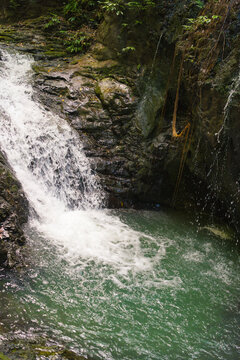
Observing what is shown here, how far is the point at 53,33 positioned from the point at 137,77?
385cm

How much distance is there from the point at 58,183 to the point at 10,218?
8.01ft

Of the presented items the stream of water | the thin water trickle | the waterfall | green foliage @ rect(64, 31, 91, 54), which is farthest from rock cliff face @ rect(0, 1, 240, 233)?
green foliage @ rect(64, 31, 91, 54)

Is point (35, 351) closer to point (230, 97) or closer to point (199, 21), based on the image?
point (230, 97)

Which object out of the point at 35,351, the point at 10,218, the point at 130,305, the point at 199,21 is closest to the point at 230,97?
the point at 199,21

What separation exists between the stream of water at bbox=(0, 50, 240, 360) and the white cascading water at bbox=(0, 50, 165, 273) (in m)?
0.02

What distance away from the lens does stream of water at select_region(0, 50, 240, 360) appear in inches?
137

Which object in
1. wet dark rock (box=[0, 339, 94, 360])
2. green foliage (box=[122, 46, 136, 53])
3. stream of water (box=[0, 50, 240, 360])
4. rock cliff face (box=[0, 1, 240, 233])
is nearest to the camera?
wet dark rock (box=[0, 339, 94, 360])

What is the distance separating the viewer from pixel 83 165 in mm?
7430

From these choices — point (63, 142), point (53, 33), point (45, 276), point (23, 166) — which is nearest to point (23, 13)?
point (53, 33)

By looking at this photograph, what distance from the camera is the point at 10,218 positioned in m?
4.59

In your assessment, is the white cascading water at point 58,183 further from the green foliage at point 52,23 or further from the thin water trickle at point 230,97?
the green foliage at point 52,23

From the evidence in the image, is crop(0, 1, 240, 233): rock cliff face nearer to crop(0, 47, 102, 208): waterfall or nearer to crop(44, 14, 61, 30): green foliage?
crop(0, 47, 102, 208): waterfall

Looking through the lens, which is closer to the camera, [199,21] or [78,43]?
[199,21]

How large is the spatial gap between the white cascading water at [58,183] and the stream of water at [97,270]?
0.08 feet
